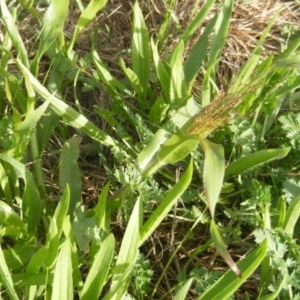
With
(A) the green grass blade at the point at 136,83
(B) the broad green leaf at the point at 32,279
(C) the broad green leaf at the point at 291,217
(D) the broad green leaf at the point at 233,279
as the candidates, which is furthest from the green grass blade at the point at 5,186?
(C) the broad green leaf at the point at 291,217

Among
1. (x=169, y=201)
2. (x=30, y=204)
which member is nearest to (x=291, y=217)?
(x=169, y=201)

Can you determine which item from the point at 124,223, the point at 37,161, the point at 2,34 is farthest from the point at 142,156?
the point at 2,34

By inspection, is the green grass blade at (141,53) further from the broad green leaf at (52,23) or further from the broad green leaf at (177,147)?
the broad green leaf at (177,147)

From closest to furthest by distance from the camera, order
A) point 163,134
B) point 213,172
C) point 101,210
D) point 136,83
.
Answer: point 213,172, point 101,210, point 163,134, point 136,83

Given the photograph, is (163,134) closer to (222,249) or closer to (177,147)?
(177,147)

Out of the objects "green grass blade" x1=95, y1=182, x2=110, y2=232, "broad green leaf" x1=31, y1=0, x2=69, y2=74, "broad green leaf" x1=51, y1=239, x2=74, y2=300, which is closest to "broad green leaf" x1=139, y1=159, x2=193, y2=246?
"green grass blade" x1=95, y1=182, x2=110, y2=232
